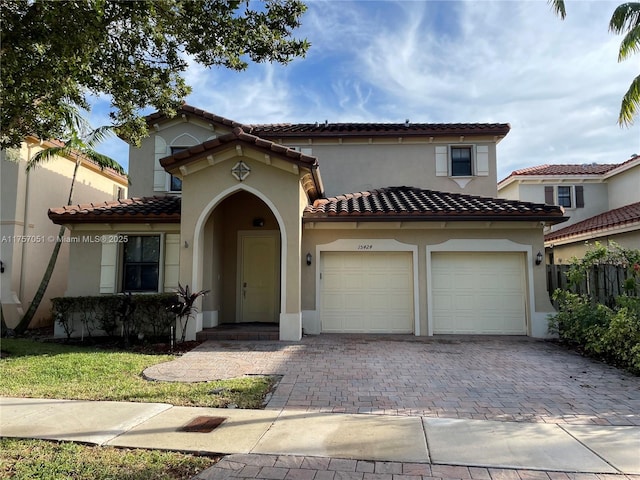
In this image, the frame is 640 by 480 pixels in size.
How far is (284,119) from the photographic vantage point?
661 inches

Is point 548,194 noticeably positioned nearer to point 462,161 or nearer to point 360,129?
point 462,161

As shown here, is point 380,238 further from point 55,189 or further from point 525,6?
point 55,189

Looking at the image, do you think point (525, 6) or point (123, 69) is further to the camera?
point (525, 6)

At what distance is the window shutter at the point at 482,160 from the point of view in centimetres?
1471

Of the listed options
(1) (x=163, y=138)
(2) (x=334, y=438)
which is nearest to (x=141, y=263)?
(1) (x=163, y=138)

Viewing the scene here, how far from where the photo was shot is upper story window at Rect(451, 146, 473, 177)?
49.1ft

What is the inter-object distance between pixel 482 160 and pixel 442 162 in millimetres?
1428

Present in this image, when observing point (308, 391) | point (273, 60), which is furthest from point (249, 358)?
point (273, 60)

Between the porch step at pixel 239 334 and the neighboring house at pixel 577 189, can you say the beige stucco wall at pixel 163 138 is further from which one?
the neighboring house at pixel 577 189

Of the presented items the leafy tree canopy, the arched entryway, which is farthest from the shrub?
Result: the leafy tree canopy

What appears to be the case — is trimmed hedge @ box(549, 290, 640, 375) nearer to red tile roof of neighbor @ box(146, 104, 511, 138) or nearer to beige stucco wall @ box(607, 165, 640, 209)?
red tile roof of neighbor @ box(146, 104, 511, 138)

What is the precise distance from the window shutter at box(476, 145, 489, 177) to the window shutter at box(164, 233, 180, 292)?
1073 cm

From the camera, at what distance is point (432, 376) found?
23.2ft

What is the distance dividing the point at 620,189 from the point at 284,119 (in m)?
17.8
